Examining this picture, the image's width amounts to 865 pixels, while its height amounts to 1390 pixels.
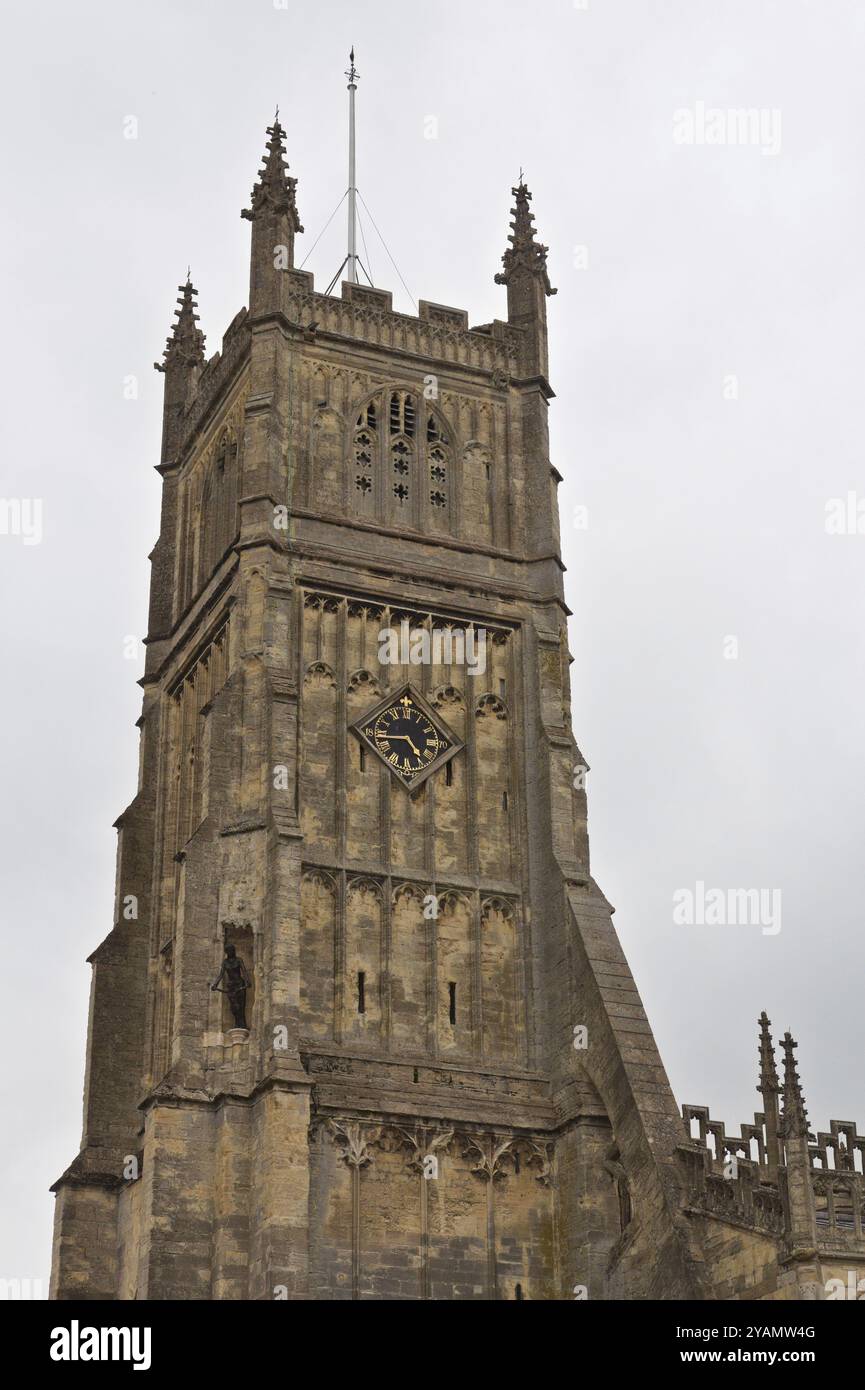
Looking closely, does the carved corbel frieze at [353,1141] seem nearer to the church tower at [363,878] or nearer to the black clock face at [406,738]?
the church tower at [363,878]

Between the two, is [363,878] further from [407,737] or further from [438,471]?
[438,471]

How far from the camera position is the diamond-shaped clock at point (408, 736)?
4653cm

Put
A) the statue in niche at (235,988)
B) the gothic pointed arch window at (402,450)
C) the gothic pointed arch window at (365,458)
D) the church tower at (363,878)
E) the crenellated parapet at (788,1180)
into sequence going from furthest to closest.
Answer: the gothic pointed arch window at (402,450)
the gothic pointed arch window at (365,458)
the statue in niche at (235,988)
the church tower at (363,878)
the crenellated parapet at (788,1180)

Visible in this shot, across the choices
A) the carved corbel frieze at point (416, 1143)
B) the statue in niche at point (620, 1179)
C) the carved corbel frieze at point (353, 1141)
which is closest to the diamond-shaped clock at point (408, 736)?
the carved corbel frieze at point (416, 1143)

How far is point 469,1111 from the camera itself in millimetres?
43094

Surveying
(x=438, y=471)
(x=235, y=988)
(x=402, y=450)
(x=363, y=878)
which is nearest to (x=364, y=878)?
(x=363, y=878)

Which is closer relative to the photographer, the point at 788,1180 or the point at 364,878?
the point at 788,1180

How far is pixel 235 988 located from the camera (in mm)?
41969

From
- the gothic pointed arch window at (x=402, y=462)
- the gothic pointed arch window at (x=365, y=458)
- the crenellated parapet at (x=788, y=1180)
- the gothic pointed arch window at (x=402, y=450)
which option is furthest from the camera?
the gothic pointed arch window at (x=402, y=450)

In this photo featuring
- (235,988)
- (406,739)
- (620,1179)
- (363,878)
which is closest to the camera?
(620,1179)

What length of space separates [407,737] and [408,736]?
68 millimetres

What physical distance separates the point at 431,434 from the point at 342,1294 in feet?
63.6

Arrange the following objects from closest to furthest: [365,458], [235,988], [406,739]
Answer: [235,988]
[406,739]
[365,458]

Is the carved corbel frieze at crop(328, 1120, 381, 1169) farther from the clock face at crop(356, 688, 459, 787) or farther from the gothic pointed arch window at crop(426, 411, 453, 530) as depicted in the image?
the gothic pointed arch window at crop(426, 411, 453, 530)
